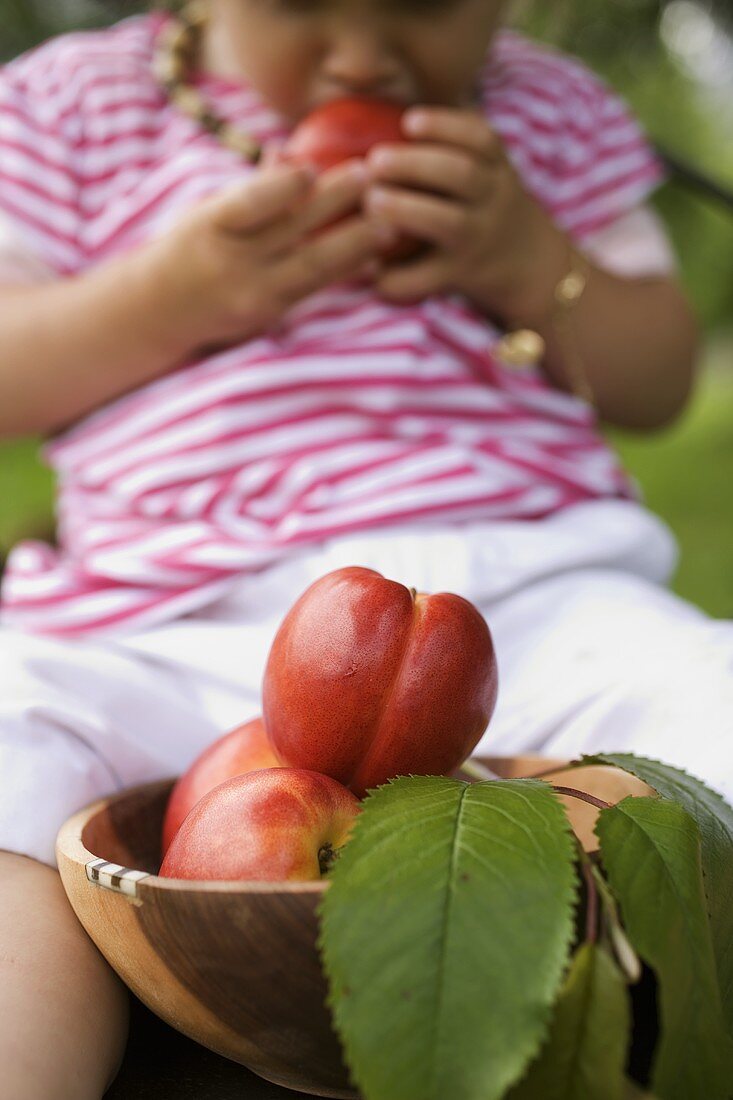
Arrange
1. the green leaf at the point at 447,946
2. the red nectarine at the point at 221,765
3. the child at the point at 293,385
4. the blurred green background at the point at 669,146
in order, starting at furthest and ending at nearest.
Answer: the blurred green background at the point at 669,146, the child at the point at 293,385, the red nectarine at the point at 221,765, the green leaf at the point at 447,946

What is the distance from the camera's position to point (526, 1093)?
449mm

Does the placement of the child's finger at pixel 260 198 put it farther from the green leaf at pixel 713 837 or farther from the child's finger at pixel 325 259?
the green leaf at pixel 713 837

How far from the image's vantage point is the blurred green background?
2.44 meters

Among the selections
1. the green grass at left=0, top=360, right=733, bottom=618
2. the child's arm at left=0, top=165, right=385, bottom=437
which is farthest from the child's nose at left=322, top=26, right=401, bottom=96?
the green grass at left=0, top=360, right=733, bottom=618

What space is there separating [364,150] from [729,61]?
221 cm

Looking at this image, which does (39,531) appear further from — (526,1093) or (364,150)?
(526,1093)

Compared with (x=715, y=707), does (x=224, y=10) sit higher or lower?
higher

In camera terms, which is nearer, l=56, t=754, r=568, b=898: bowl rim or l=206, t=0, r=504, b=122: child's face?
l=56, t=754, r=568, b=898: bowl rim

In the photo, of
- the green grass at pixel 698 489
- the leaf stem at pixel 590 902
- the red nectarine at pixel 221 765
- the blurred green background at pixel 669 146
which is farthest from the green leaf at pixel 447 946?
the green grass at pixel 698 489

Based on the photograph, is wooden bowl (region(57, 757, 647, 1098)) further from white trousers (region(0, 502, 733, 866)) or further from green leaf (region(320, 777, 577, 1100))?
white trousers (region(0, 502, 733, 866))

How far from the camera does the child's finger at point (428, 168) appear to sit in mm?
1032

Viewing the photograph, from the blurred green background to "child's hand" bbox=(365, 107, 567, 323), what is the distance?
453 mm

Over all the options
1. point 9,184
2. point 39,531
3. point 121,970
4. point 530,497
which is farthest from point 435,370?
point 39,531

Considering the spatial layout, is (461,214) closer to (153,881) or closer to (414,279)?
(414,279)
